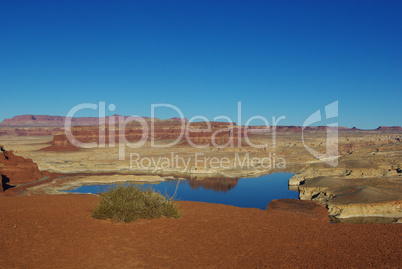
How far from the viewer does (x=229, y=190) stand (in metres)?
27.5

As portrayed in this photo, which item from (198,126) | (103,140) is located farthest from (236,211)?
(198,126)

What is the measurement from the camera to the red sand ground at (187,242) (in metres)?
6.44

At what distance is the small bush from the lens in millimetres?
9492

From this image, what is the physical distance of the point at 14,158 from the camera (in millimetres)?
26062

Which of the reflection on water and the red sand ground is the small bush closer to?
the red sand ground

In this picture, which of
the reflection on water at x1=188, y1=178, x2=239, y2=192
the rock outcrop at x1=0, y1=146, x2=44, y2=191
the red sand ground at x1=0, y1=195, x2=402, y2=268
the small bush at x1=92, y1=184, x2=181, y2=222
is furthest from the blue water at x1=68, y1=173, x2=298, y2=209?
the red sand ground at x1=0, y1=195, x2=402, y2=268

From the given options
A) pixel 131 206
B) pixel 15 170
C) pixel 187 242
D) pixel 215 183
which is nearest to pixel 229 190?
pixel 215 183

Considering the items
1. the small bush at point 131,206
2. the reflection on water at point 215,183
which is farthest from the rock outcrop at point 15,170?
the small bush at point 131,206

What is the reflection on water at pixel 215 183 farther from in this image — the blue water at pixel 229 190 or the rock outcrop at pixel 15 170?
the rock outcrop at pixel 15 170

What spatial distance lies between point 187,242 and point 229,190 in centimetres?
2006

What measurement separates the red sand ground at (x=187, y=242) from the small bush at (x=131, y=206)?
0.99ft

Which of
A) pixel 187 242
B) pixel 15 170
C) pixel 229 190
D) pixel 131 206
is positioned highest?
pixel 131 206

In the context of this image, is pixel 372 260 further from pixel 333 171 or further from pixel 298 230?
pixel 333 171

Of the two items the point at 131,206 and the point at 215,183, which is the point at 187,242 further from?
the point at 215,183
